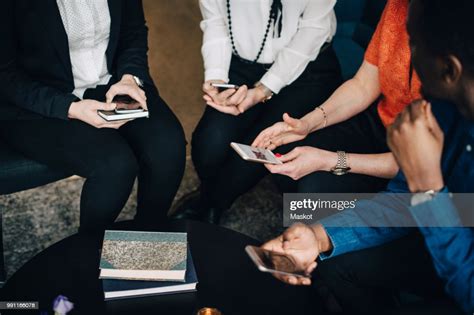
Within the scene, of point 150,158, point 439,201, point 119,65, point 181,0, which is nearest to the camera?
point 439,201

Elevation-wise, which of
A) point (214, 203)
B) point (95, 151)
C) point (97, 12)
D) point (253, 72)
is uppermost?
point (97, 12)

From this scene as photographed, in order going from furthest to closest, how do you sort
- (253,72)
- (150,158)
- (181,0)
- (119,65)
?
(181,0) → (253,72) → (119,65) → (150,158)

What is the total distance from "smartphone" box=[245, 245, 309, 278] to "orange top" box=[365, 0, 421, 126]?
0.71 m

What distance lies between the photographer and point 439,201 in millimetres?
1095

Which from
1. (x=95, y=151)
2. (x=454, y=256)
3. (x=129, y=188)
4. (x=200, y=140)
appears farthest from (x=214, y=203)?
(x=454, y=256)

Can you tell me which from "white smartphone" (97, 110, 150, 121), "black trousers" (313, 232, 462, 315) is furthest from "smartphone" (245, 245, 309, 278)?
"white smartphone" (97, 110, 150, 121)

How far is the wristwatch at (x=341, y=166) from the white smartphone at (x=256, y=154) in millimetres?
184

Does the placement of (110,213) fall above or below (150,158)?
below

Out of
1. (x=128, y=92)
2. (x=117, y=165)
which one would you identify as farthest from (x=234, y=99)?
(x=117, y=165)

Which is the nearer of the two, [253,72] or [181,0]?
[253,72]

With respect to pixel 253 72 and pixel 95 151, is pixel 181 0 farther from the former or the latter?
pixel 95 151

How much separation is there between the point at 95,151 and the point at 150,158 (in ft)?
0.61

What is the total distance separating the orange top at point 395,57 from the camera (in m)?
1.62

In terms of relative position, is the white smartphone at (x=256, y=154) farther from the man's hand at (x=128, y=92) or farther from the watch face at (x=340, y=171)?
the man's hand at (x=128, y=92)
